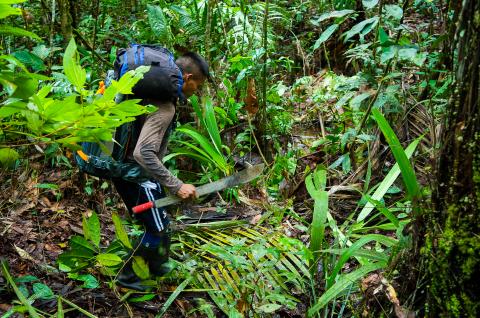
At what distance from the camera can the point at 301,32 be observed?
27.6 feet

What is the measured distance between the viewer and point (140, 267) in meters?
3.46

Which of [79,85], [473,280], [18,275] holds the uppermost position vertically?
[79,85]

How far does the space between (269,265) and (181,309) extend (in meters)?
0.68

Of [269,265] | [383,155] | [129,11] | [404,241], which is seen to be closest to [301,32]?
[129,11]

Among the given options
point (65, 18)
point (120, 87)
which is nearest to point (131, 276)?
point (120, 87)

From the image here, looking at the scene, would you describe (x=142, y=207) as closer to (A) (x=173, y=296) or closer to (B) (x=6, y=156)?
(A) (x=173, y=296)

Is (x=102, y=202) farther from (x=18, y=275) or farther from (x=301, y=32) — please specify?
(x=301, y=32)

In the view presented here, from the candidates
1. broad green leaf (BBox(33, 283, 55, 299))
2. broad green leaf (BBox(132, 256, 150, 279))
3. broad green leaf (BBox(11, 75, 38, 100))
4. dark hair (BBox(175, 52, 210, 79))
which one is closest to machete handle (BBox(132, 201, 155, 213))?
broad green leaf (BBox(132, 256, 150, 279))

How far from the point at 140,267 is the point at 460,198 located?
84.1 inches

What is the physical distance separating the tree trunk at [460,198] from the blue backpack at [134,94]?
1826 millimetres

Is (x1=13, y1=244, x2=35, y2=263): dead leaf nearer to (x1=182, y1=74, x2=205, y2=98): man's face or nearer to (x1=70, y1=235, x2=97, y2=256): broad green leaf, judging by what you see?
(x1=70, y1=235, x2=97, y2=256): broad green leaf

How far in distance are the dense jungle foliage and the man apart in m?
0.17

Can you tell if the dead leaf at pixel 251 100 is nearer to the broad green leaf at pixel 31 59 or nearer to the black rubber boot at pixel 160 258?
the black rubber boot at pixel 160 258

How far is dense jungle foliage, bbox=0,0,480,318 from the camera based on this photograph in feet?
6.51
